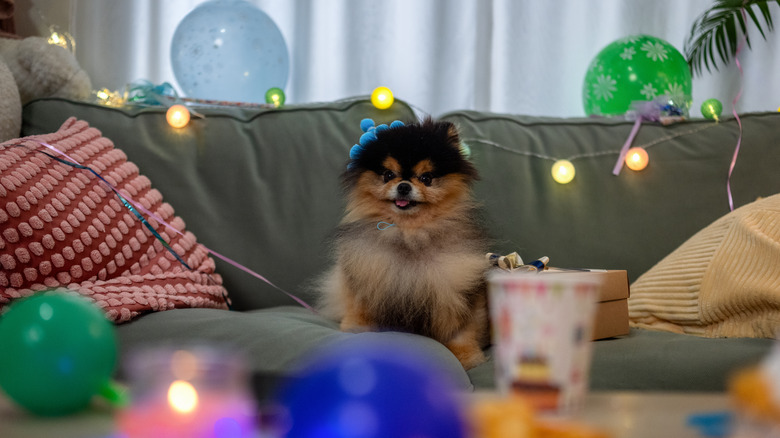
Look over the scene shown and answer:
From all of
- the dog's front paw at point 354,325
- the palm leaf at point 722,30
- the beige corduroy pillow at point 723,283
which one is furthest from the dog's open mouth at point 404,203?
the palm leaf at point 722,30

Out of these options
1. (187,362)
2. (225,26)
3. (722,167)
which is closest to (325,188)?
(225,26)

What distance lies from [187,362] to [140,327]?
3.60 feet

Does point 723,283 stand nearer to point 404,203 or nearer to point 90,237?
point 404,203

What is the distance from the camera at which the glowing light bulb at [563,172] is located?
2.03 meters

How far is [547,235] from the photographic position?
1.97 metres

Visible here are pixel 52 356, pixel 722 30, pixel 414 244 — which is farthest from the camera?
pixel 722 30

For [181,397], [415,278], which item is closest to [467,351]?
[415,278]

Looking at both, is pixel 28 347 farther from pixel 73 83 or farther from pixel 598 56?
pixel 598 56

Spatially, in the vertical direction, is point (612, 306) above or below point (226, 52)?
below

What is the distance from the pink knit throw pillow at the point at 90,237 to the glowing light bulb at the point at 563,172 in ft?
3.47

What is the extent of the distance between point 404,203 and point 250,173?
63cm

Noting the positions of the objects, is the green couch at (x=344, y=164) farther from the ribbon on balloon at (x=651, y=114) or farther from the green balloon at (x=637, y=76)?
the green balloon at (x=637, y=76)

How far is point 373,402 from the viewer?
374 millimetres

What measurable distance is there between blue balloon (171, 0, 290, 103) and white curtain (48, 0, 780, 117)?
13.1 inches
